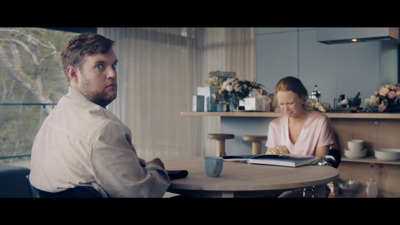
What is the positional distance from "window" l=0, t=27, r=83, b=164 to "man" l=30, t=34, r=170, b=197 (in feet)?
17.5

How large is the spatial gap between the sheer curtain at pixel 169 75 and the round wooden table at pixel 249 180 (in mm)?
4340

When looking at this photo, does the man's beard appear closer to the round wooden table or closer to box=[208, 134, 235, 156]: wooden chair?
the round wooden table

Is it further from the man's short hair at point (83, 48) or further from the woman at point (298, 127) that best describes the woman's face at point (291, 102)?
the man's short hair at point (83, 48)

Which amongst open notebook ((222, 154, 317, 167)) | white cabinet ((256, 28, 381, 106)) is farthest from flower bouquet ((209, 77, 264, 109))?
open notebook ((222, 154, 317, 167))

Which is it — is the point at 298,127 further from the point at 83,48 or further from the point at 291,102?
the point at 83,48

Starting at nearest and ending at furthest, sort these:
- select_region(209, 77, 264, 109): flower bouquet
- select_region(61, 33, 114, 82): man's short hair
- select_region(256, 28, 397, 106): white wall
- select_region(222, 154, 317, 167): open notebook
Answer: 1. select_region(61, 33, 114, 82): man's short hair
2. select_region(222, 154, 317, 167): open notebook
3. select_region(209, 77, 264, 109): flower bouquet
4. select_region(256, 28, 397, 106): white wall

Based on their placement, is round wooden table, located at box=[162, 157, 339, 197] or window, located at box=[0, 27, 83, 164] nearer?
round wooden table, located at box=[162, 157, 339, 197]

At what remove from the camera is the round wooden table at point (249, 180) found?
160 centimetres

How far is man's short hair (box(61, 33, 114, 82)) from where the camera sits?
1586 millimetres

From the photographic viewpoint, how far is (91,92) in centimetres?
161

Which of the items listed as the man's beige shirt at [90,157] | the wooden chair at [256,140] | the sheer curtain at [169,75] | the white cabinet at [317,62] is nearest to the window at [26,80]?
the sheer curtain at [169,75]

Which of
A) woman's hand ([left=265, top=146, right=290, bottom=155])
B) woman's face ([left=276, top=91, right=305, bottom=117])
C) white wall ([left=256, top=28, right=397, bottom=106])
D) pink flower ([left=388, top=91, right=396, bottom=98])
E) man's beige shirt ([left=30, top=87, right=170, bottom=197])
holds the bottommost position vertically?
woman's hand ([left=265, top=146, right=290, bottom=155])
